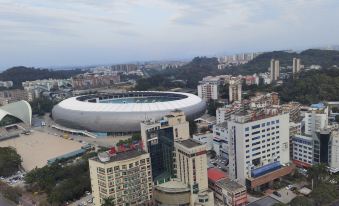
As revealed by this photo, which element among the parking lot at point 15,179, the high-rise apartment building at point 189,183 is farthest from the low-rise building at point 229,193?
the parking lot at point 15,179

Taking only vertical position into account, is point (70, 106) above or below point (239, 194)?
above

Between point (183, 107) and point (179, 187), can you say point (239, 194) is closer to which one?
point (179, 187)

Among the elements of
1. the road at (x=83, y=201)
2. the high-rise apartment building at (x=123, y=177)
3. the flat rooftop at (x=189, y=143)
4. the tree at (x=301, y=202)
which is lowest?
the road at (x=83, y=201)

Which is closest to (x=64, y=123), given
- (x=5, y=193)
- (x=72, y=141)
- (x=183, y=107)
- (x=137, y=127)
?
(x=72, y=141)

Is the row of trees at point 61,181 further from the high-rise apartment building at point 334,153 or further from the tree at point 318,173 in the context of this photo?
the high-rise apartment building at point 334,153

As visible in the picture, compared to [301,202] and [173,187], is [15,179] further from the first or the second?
[301,202]

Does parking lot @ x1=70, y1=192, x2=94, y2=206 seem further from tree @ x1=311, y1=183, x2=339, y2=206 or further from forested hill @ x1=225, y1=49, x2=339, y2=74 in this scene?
forested hill @ x1=225, y1=49, x2=339, y2=74

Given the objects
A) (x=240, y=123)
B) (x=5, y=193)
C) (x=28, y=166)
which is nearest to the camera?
(x=240, y=123)

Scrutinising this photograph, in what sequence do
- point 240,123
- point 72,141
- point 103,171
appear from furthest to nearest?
1. point 72,141
2. point 240,123
3. point 103,171
